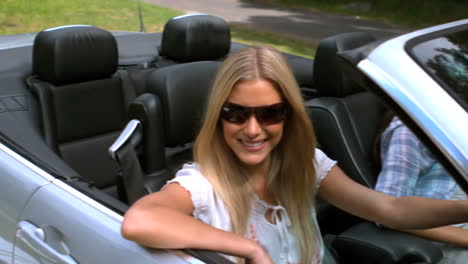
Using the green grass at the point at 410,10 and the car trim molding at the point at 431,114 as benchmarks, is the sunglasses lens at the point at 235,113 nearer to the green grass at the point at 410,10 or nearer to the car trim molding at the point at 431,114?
the car trim molding at the point at 431,114

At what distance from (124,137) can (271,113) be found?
2.35 feet

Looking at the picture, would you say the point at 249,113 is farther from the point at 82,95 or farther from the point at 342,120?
the point at 82,95

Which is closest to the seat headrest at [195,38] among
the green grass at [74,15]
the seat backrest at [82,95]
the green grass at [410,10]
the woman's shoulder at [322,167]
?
the seat backrest at [82,95]

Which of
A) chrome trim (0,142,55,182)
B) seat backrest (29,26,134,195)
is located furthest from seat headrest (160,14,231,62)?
chrome trim (0,142,55,182)

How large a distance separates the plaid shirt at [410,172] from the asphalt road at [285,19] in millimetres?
9151

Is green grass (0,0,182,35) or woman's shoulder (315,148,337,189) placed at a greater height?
woman's shoulder (315,148,337,189)

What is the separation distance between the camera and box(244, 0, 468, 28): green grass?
1462cm

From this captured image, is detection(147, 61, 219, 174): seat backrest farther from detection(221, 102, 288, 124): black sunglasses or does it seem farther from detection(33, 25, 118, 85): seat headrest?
detection(221, 102, 288, 124): black sunglasses

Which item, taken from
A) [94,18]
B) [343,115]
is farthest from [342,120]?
[94,18]

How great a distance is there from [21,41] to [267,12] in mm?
13346

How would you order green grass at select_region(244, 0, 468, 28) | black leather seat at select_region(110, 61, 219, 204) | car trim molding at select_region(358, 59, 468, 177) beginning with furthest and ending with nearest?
green grass at select_region(244, 0, 468, 28), black leather seat at select_region(110, 61, 219, 204), car trim molding at select_region(358, 59, 468, 177)

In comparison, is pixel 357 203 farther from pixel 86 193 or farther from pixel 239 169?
pixel 86 193

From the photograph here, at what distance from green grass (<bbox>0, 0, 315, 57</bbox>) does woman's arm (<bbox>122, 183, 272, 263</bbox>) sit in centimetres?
829

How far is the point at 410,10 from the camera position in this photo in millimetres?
15703
